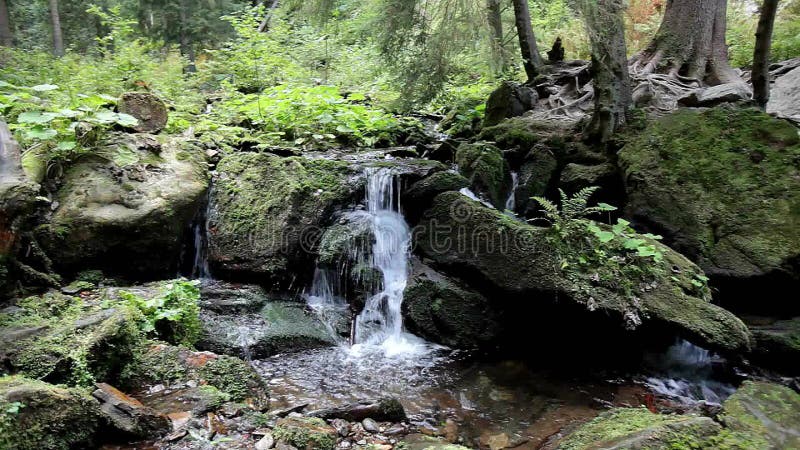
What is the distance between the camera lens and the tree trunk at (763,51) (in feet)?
20.7

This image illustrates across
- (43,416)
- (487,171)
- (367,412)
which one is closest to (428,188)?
(487,171)

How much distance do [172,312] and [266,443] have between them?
7.54 feet

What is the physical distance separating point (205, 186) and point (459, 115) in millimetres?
6761

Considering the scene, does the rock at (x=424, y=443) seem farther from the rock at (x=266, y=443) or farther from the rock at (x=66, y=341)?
the rock at (x=66, y=341)

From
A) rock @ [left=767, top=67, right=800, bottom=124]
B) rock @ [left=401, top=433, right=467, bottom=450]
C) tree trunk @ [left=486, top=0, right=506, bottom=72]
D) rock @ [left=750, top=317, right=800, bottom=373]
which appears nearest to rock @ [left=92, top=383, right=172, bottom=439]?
rock @ [left=401, top=433, right=467, bottom=450]

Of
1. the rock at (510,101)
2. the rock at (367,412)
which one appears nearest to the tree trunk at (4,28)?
the rock at (510,101)

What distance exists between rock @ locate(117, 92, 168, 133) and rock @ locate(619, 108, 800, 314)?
7.24 m

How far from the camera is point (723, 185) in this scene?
21.8 ft

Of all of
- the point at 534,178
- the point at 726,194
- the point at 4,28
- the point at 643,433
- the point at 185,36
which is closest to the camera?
the point at 643,433

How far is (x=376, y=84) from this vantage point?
14953mm

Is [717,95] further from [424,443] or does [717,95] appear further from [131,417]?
[131,417]

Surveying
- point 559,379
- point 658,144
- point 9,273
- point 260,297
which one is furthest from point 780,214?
point 9,273

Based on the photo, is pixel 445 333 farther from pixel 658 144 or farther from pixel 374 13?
pixel 374 13

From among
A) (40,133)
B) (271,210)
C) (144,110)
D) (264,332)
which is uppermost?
(144,110)
